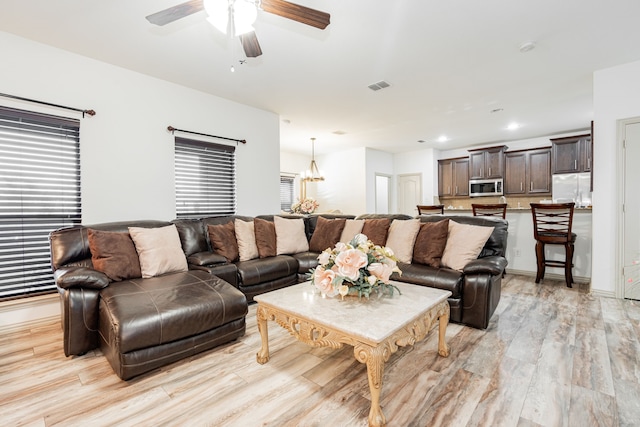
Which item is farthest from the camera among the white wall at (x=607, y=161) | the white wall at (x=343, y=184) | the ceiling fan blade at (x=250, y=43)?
the white wall at (x=343, y=184)

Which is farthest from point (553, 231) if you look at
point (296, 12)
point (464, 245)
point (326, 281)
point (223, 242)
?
point (223, 242)

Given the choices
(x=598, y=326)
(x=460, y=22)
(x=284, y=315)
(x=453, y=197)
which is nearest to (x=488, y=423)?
(x=284, y=315)

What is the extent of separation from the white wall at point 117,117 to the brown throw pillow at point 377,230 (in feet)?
7.91

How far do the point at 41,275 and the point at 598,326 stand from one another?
16.8 ft

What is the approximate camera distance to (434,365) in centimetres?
197

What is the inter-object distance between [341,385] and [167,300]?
1.30 m

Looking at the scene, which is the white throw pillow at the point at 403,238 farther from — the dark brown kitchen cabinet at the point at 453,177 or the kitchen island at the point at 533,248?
the dark brown kitchen cabinet at the point at 453,177

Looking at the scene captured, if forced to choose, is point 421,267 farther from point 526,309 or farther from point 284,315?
point 284,315

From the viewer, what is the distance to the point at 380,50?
2887mm

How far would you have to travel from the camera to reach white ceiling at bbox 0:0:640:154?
7.61ft

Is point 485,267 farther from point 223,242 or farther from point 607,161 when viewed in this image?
point 223,242

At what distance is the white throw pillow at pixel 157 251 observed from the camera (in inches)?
104

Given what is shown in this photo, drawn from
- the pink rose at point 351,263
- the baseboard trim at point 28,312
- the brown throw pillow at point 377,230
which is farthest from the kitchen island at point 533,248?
the baseboard trim at point 28,312

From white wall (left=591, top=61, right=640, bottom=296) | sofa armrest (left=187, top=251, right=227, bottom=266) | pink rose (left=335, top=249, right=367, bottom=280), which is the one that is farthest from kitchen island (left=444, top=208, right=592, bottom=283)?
sofa armrest (left=187, top=251, right=227, bottom=266)
